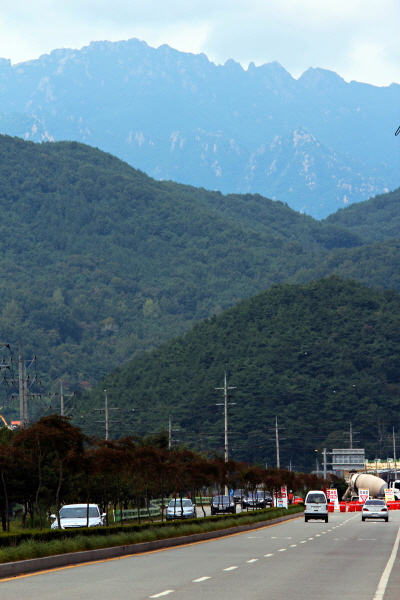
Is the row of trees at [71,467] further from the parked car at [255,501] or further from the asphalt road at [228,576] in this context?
the asphalt road at [228,576]

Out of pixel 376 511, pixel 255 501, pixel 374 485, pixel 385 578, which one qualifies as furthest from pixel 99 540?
pixel 374 485

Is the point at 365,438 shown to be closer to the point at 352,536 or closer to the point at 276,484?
the point at 276,484

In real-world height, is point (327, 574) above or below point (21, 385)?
below

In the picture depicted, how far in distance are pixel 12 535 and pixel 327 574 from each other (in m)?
8.18

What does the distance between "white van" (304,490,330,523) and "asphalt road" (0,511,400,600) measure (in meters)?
29.2

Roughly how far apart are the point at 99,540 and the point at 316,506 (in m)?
35.7

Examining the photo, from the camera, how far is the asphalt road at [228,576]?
18.8m

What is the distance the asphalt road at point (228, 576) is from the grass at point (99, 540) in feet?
3.57

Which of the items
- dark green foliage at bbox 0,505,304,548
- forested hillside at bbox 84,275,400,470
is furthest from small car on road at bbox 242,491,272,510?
forested hillside at bbox 84,275,400,470

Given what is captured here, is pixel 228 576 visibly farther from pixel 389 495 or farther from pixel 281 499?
pixel 389 495

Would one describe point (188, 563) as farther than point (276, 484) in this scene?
No

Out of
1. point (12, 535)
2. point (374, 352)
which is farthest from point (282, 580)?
point (374, 352)

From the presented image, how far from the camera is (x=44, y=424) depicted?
1548 inches

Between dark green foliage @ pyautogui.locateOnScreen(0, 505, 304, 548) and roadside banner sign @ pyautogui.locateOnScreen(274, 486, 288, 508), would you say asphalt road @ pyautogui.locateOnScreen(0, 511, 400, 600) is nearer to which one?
dark green foliage @ pyautogui.locateOnScreen(0, 505, 304, 548)
